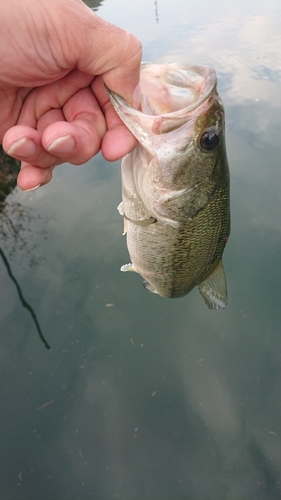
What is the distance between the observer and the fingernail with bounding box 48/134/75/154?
1184mm

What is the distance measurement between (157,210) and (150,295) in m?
3.57

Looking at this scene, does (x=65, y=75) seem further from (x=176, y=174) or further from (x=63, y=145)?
(x=176, y=174)

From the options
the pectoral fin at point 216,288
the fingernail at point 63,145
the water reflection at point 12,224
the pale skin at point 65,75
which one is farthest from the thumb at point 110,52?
the water reflection at point 12,224

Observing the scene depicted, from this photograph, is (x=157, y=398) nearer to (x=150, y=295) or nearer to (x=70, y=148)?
(x=150, y=295)

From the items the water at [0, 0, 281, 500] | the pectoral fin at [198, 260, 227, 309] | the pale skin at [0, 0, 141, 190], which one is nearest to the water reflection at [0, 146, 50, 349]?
the water at [0, 0, 281, 500]

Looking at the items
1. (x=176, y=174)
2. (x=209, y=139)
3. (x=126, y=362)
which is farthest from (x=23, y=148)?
(x=126, y=362)

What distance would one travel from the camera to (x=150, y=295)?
16.2ft

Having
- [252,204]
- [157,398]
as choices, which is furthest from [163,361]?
[252,204]

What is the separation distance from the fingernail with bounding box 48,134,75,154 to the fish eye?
1.69 ft

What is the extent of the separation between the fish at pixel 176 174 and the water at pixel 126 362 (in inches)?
112

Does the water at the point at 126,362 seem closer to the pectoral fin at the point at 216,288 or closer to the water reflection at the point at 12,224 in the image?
the water reflection at the point at 12,224

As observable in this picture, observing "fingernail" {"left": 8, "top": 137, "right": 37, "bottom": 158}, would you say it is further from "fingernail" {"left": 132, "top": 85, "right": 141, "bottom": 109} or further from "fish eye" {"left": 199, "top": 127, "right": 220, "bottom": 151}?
"fish eye" {"left": 199, "top": 127, "right": 220, "bottom": 151}

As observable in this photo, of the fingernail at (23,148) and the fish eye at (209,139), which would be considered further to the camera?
the fish eye at (209,139)

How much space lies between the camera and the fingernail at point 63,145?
1184 millimetres
